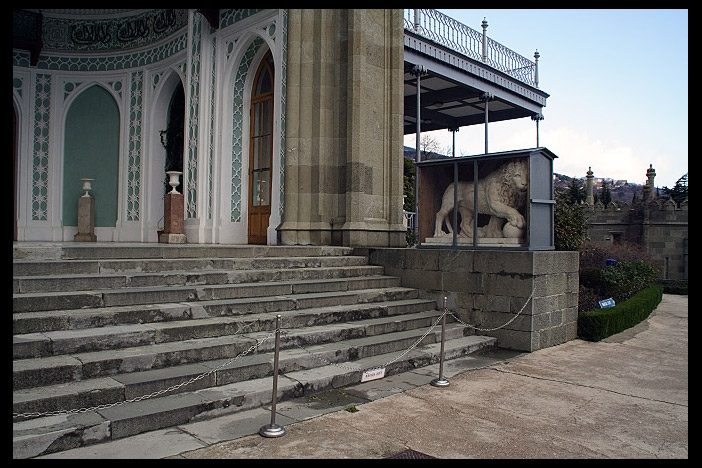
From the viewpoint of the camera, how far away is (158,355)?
4.69 m

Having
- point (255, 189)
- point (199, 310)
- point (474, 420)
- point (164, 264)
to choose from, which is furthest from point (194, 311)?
point (255, 189)

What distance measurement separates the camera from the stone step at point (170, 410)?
3.47 metres

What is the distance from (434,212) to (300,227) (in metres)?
2.47

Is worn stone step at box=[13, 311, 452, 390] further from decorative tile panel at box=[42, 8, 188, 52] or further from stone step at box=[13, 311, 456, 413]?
decorative tile panel at box=[42, 8, 188, 52]

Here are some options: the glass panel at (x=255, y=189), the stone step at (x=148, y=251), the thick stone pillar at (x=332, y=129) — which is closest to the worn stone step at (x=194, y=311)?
the stone step at (x=148, y=251)

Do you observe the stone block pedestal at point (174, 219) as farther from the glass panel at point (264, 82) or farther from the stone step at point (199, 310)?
the stone step at point (199, 310)

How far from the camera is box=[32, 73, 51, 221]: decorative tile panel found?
12.9 meters

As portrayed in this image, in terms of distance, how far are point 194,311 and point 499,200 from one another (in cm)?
458

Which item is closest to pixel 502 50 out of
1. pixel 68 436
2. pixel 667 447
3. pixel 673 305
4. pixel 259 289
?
pixel 673 305

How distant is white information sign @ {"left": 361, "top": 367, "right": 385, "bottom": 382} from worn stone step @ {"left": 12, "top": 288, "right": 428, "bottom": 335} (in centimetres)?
121

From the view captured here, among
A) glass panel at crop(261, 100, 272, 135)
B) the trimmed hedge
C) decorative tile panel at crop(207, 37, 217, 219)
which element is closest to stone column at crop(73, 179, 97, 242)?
decorative tile panel at crop(207, 37, 217, 219)

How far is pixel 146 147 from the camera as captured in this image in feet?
42.7
